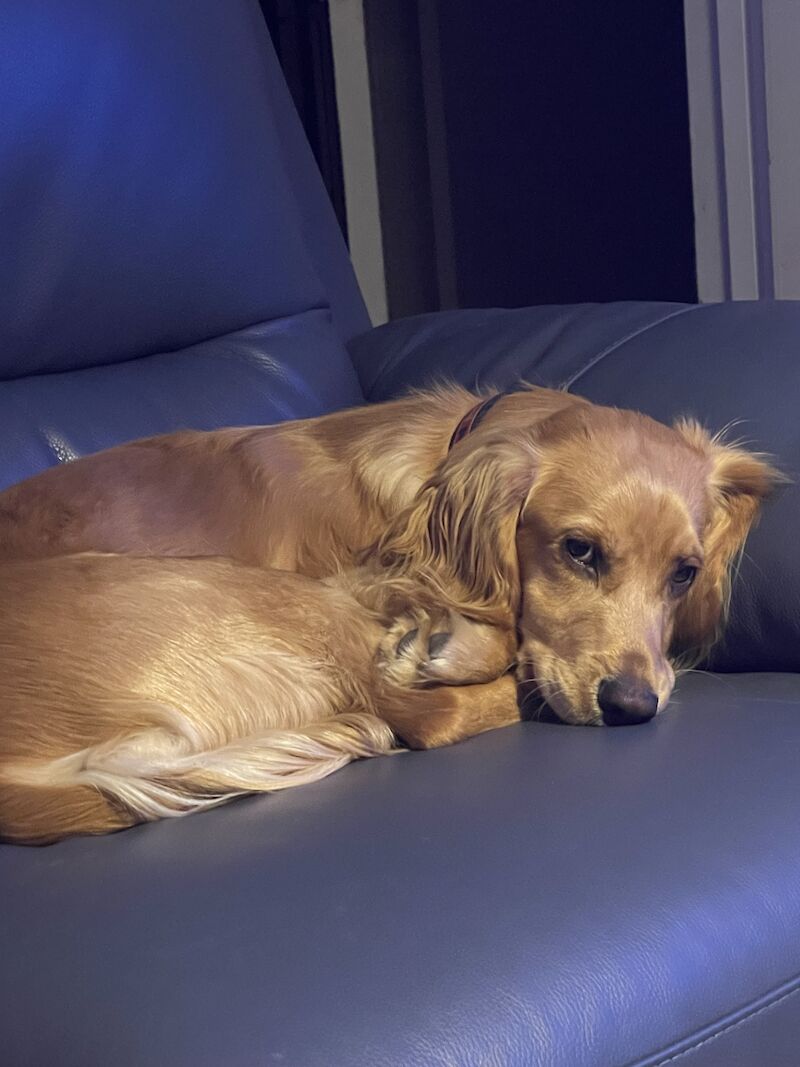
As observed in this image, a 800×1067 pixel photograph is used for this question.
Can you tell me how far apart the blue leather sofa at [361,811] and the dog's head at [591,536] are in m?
0.05

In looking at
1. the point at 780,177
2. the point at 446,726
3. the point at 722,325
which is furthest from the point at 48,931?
the point at 780,177

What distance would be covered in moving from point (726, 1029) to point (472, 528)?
786 mm

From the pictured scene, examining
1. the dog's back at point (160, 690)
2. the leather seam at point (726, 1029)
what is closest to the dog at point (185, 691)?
the dog's back at point (160, 690)

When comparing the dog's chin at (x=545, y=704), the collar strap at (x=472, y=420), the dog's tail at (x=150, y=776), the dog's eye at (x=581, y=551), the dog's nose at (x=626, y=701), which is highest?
the collar strap at (x=472, y=420)

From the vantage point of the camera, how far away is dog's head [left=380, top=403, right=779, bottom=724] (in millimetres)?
1513

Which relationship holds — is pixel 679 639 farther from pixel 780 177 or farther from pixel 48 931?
pixel 780 177

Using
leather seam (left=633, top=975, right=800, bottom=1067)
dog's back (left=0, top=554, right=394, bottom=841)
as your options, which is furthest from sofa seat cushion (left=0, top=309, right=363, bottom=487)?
leather seam (left=633, top=975, right=800, bottom=1067)

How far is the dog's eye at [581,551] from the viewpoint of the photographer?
5.02 feet

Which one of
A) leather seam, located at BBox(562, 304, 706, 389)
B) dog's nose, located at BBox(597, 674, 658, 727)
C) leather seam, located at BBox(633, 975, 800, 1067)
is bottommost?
leather seam, located at BBox(633, 975, 800, 1067)

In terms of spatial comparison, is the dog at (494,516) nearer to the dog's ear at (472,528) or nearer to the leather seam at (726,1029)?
the dog's ear at (472,528)

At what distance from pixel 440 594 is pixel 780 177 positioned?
5.30 ft

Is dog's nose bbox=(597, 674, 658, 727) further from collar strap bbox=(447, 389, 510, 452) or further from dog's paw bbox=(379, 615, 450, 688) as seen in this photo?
collar strap bbox=(447, 389, 510, 452)

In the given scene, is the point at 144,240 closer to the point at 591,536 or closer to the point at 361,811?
the point at 591,536

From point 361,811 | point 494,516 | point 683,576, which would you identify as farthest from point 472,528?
point 361,811
